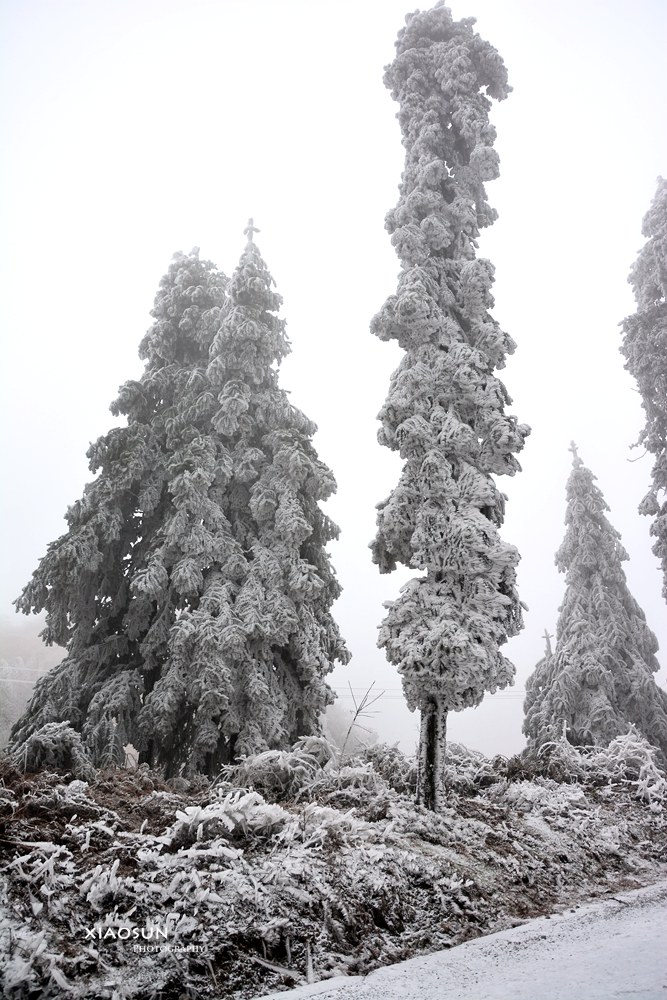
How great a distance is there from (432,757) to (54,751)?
20.4 ft

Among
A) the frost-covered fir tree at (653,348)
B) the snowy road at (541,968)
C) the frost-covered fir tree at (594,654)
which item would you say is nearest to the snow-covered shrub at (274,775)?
the snowy road at (541,968)

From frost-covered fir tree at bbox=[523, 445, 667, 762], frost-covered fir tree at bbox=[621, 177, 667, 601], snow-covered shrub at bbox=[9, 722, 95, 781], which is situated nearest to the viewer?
snow-covered shrub at bbox=[9, 722, 95, 781]

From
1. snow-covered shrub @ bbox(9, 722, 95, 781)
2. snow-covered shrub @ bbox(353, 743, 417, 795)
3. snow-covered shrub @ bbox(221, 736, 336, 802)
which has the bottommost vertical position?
snow-covered shrub @ bbox(353, 743, 417, 795)

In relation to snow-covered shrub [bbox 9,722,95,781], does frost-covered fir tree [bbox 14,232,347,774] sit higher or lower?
higher

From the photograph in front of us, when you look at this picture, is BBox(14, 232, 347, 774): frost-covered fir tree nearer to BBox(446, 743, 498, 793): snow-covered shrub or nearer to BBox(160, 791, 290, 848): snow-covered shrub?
BBox(446, 743, 498, 793): snow-covered shrub

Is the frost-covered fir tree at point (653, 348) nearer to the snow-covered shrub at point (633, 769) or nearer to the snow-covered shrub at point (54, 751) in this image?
the snow-covered shrub at point (633, 769)

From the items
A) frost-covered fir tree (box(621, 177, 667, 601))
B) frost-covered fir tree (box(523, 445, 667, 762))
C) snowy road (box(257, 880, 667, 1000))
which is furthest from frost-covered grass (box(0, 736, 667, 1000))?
frost-covered fir tree (box(621, 177, 667, 601))

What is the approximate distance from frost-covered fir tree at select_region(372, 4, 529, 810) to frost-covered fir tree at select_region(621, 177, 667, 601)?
8.72 metres

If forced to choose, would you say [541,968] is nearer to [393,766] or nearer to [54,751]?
[393,766]

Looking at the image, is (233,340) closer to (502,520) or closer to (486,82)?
(502,520)

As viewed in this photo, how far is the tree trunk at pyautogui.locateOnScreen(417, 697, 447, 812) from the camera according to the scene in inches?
293

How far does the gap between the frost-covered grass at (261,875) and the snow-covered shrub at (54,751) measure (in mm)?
1726

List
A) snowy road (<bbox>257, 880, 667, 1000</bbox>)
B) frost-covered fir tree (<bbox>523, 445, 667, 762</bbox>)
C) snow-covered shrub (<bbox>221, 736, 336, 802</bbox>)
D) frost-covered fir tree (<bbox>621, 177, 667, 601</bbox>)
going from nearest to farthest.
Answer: snowy road (<bbox>257, 880, 667, 1000</bbox>) < snow-covered shrub (<bbox>221, 736, 336, 802</bbox>) < frost-covered fir tree (<bbox>621, 177, 667, 601</bbox>) < frost-covered fir tree (<bbox>523, 445, 667, 762</bbox>)

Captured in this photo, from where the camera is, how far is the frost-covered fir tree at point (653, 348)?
1627 centimetres
